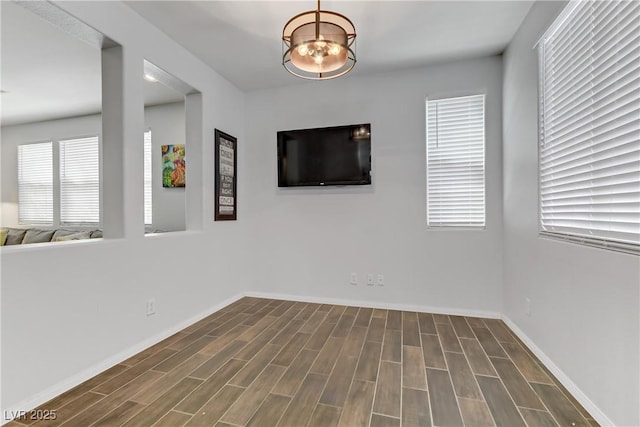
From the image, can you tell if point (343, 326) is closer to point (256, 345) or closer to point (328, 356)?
point (328, 356)

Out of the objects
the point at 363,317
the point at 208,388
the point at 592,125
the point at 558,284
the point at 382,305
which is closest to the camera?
the point at 592,125

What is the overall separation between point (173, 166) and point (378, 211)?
3033 mm

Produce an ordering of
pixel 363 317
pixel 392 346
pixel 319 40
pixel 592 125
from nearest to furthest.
Result: pixel 319 40, pixel 592 125, pixel 392 346, pixel 363 317

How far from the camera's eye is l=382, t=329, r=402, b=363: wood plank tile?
226cm

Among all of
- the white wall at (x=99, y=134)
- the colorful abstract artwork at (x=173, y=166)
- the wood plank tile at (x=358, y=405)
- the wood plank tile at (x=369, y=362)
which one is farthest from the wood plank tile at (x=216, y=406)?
the colorful abstract artwork at (x=173, y=166)

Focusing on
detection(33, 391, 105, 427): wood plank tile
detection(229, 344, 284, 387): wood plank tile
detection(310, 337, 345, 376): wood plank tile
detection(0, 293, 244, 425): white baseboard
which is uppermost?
detection(0, 293, 244, 425): white baseboard

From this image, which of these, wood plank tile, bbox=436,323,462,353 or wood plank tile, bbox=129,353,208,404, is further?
wood plank tile, bbox=436,323,462,353

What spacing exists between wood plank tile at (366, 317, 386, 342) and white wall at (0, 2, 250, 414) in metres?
1.76

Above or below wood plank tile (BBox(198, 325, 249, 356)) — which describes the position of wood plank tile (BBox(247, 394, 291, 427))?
above

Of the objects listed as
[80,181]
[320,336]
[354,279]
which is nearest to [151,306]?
[320,336]

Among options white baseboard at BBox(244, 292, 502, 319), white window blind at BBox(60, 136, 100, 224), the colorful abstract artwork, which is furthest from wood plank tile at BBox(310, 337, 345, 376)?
white window blind at BBox(60, 136, 100, 224)

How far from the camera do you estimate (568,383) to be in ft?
5.96

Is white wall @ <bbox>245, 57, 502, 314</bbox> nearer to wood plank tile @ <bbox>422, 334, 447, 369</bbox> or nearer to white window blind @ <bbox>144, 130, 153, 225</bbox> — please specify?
wood plank tile @ <bbox>422, 334, 447, 369</bbox>

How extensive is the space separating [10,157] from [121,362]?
216 inches
